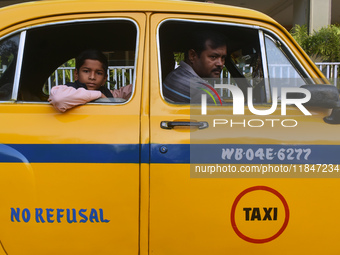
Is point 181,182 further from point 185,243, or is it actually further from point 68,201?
point 68,201

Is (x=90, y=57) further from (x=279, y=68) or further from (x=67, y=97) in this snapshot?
(x=279, y=68)

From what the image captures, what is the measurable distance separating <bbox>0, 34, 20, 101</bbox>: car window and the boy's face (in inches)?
20.9

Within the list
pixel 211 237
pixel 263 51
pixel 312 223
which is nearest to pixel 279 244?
pixel 312 223

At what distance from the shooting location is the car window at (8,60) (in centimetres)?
211

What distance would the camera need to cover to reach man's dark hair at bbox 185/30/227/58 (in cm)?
247

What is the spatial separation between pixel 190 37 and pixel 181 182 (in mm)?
1178

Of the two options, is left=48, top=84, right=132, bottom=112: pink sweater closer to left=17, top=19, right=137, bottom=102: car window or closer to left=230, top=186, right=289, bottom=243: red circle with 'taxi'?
left=17, top=19, right=137, bottom=102: car window

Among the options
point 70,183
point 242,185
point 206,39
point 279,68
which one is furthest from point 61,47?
point 242,185

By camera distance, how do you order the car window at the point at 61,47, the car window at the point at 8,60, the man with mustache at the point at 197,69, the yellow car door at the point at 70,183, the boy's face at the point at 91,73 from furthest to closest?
1. the boy's face at the point at 91,73
2. the car window at the point at 61,47
3. the man with mustache at the point at 197,69
4. the car window at the point at 8,60
5. the yellow car door at the point at 70,183

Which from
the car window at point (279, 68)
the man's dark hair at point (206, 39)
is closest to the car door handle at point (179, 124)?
the car window at point (279, 68)

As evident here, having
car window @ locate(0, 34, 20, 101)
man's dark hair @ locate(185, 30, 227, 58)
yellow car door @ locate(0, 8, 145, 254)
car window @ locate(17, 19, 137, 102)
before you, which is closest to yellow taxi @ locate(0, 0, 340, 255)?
yellow car door @ locate(0, 8, 145, 254)

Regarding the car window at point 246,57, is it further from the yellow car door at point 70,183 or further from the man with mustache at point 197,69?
the yellow car door at point 70,183

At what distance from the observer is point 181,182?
6.44 ft

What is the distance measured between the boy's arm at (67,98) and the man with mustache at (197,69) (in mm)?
472
